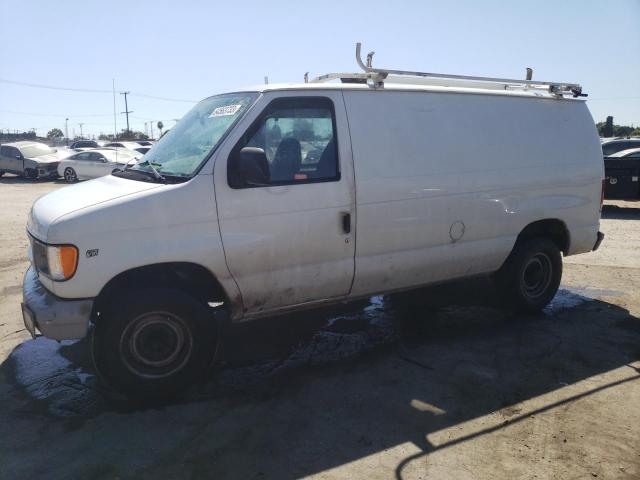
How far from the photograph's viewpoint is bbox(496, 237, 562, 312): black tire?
5637 mm

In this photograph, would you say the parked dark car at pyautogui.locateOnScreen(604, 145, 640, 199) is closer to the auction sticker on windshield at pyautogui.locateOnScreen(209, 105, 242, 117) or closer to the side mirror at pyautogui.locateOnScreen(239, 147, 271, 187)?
the auction sticker on windshield at pyautogui.locateOnScreen(209, 105, 242, 117)

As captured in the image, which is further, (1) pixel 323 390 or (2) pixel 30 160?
(2) pixel 30 160

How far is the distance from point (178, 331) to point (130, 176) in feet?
4.28

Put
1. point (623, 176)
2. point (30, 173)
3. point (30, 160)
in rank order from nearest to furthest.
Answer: point (623, 176), point (30, 160), point (30, 173)

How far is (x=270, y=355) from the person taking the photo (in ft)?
15.7

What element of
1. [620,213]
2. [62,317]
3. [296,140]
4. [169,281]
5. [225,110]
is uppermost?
[225,110]

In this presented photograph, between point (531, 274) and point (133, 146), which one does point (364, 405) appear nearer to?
point (531, 274)

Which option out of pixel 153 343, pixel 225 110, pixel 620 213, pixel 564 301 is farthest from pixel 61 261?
pixel 620 213

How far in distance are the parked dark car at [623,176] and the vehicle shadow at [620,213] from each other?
16.1 inches

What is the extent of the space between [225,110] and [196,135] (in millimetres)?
311

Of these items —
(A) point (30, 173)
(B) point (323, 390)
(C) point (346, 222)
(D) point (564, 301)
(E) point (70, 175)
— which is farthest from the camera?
(A) point (30, 173)

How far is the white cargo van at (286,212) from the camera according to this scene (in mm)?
3727

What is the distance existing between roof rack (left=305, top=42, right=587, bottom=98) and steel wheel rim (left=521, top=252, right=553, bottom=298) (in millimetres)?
1734

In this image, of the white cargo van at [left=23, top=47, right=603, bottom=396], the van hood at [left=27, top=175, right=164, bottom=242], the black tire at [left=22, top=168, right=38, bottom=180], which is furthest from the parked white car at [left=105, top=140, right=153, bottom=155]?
the white cargo van at [left=23, top=47, right=603, bottom=396]
